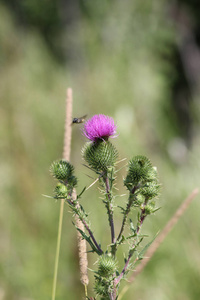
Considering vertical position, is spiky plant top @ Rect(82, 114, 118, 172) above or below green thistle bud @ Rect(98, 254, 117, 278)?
above

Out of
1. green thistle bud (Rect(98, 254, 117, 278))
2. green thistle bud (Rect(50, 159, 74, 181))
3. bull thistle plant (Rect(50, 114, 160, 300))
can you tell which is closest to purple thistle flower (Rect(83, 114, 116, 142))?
bull thistle plant (Rect(50, 114, 160, 300))

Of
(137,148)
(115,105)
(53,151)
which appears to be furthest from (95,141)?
(115,105)

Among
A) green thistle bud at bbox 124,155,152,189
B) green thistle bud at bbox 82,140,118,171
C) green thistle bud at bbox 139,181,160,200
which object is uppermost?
green thistle bud at bbox 82,140,118,171

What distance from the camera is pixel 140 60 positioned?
10406 millimetres

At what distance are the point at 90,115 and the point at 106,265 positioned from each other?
213 inches

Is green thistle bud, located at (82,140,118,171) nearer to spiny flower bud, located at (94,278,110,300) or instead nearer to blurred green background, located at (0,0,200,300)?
spiny flower bud, located at (94,278,110,300)

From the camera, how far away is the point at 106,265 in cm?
119

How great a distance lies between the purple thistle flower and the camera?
1.41m

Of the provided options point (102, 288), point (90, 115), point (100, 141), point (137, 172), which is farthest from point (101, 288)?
point (90, 115)

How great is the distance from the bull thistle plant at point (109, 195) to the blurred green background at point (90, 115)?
208cm

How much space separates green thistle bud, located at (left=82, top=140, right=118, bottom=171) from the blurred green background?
204cm

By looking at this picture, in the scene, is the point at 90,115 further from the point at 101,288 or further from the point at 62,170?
the point at 101,288

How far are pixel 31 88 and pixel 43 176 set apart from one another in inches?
139

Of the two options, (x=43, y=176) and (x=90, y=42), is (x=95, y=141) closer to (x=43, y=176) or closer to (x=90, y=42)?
(x=43, y=176)
